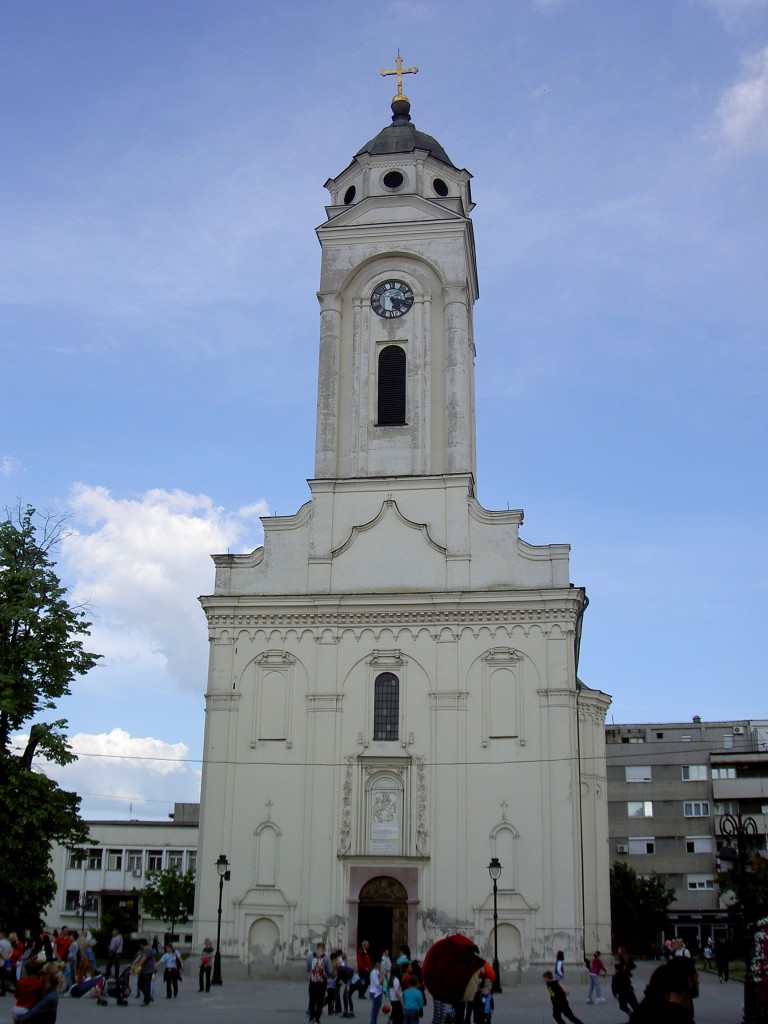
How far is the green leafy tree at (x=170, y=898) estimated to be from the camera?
59.4 m

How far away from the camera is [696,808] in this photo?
66688 mm

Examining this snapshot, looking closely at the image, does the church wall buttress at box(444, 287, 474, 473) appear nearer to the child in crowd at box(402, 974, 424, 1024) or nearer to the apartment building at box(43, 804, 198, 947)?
the child in crowd at box(402, 974, 424, 1024)

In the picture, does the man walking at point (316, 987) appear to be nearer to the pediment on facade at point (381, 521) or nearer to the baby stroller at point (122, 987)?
the baby stroller at point (122, 987)

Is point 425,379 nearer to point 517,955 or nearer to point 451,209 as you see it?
point 451,209

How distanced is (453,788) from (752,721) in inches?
1813

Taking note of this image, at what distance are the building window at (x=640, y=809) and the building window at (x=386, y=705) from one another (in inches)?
1411

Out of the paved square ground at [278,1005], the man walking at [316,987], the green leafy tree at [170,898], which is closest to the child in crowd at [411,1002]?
the man walking at [316,987]

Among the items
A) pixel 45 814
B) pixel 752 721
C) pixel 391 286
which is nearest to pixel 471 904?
pixel 45 814

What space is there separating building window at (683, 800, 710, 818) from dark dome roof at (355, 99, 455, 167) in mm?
41058

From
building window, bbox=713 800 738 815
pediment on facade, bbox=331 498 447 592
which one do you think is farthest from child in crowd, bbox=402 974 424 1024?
building window, bbox=713 800 738 815

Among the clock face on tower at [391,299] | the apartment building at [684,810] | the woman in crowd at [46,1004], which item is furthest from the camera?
the apartment building at [684,810]

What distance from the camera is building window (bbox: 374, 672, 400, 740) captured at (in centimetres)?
3694

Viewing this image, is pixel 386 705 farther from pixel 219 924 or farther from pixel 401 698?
pixel 219 924

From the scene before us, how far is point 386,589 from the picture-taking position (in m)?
38.4
